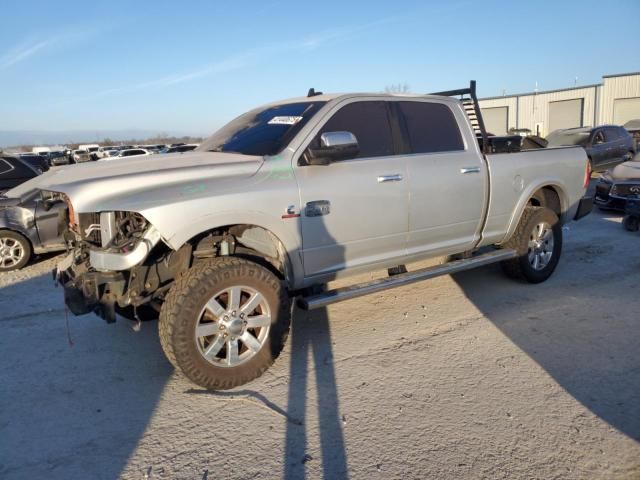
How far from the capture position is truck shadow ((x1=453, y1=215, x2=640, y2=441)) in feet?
10.9

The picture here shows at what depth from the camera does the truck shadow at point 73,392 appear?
9.39 ft

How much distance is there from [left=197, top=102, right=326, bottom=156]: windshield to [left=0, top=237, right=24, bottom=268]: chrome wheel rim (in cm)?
423

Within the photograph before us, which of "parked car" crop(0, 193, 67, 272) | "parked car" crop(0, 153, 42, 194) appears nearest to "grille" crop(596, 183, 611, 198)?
"parked car" crop(0, 193, 67, 272)

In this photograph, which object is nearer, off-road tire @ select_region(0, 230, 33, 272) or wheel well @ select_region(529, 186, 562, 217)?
wheel well @ select_region(529, 186, 562, 217)

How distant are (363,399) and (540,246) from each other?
3.35 meters

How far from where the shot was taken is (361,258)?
429cm

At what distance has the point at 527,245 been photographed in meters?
5.48

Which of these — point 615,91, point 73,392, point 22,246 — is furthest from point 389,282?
point 615,91

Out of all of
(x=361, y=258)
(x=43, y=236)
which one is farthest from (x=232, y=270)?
(x=43, y=236)

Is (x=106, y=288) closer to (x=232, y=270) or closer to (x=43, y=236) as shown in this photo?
(x=232, y=270)

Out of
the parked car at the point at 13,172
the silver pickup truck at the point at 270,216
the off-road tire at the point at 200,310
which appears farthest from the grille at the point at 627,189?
the parked car at the point at 13,172

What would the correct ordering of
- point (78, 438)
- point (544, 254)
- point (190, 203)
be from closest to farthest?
point (78, 438) < point (190, 203) < point (544, 254)

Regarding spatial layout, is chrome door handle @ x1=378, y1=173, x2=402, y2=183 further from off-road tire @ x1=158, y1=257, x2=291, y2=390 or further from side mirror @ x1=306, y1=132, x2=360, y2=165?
off-road tire @ x1=158, y1=257, x2=291, y2=390

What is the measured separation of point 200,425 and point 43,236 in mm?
5668
